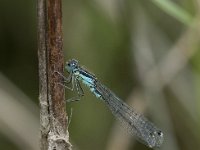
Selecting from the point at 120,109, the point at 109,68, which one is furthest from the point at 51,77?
the point at 109,68

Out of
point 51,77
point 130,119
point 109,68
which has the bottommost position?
point 51,77

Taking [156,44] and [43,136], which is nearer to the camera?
[43,136]

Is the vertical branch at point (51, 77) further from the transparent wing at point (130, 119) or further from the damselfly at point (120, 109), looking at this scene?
the transparent wing at point (130, 119)

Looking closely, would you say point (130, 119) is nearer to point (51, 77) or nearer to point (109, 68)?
point (109, 68)

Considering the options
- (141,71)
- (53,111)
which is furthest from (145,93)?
(53,111)

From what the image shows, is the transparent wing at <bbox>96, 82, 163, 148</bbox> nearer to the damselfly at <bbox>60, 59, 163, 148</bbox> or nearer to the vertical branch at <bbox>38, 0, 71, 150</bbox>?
the damselfly at <bbox>60, 59, 163, 148</bbox>

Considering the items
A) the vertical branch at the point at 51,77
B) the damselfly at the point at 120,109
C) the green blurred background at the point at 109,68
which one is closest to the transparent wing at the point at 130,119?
the damselfly at the point at 120,109

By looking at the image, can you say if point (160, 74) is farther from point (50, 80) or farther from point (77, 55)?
point (50, 80)
